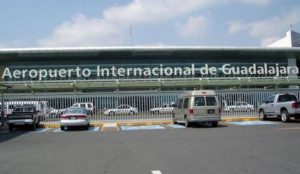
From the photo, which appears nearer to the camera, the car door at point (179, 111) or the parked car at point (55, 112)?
the car door at point (179, 111)

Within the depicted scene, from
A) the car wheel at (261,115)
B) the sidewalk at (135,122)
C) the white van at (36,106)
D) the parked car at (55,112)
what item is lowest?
the sidewalk at (135,122)

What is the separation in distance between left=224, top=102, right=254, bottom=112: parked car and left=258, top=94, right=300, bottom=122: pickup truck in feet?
9.67

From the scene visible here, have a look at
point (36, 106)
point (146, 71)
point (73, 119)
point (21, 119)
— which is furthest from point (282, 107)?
point (146, 71)

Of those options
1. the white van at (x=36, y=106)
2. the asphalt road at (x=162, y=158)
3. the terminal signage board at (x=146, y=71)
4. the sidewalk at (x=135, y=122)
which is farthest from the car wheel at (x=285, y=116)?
the terminal signage board at (x=146, y=71)

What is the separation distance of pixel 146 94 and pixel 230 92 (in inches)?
257

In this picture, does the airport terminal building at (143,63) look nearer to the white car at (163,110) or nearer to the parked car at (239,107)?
the parked car at (239,107)

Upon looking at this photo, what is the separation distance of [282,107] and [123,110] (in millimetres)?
11742

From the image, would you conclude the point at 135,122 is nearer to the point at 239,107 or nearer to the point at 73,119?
the point at 73,119

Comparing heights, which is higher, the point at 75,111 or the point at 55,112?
the point at 75,111

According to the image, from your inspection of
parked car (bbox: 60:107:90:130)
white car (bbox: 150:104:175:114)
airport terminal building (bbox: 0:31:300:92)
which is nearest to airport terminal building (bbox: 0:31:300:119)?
airport terminal building (bbox: 0:31:300:92)

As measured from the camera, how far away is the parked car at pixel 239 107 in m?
35.9

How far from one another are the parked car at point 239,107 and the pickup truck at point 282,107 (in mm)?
2946

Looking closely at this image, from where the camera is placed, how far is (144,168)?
1120 cm

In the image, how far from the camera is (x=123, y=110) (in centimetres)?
3544
